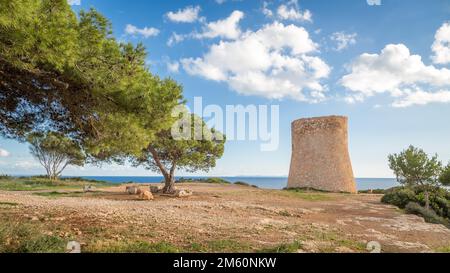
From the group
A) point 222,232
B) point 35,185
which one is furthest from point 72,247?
point 35,185

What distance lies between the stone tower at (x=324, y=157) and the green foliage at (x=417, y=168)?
8.95 metres

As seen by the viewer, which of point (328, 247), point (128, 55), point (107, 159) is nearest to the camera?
point (328, 247)

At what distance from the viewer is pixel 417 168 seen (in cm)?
1884

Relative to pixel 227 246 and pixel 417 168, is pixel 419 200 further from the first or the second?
pixel 227 246

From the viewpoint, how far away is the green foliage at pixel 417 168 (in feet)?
60.6

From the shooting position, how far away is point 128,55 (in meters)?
6.67

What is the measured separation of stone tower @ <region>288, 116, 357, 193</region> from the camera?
2906cm

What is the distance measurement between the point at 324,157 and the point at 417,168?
10.7 metres

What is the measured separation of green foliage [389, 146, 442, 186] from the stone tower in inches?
352

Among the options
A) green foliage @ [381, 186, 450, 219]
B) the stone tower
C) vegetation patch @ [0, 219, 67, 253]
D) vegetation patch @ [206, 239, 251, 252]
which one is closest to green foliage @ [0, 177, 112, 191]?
vegetation patch @ [0, 219, 67, 253]
